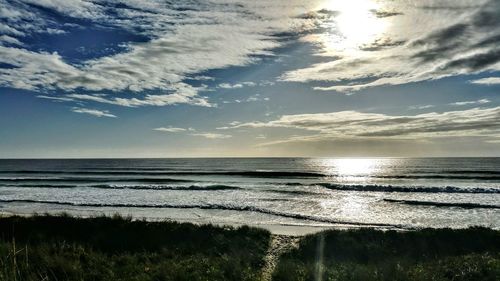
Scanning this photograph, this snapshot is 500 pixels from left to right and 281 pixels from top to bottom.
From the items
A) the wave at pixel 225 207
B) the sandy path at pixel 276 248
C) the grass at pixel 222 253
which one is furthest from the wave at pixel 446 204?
the sandy path at pixel 276 248

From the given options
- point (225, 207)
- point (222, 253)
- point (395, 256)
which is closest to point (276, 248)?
point (222, 253)

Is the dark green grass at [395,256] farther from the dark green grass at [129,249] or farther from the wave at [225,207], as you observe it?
the wave at [225,207]

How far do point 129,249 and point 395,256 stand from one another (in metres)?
10.7

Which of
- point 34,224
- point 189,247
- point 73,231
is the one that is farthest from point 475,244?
point 34,224

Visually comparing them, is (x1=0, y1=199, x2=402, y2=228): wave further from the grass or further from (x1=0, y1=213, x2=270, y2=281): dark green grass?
(x1=0, y1=213, x2=270, y2=281): dark green grass

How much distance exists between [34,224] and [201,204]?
52.3 ft

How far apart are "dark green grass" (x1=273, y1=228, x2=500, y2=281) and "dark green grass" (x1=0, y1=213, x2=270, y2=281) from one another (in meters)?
1.73

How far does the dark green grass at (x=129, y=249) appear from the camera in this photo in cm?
1066

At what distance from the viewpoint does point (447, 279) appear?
10266 mm

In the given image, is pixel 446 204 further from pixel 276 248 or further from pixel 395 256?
pixel 276 248

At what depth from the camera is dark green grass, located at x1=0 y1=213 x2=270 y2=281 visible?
10.7m

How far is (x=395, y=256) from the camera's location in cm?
1518

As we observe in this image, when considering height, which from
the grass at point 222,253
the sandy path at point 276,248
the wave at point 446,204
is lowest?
the wave at point 446,204

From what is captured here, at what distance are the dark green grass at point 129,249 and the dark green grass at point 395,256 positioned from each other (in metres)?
1.73
